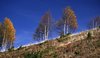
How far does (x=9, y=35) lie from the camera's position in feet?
205

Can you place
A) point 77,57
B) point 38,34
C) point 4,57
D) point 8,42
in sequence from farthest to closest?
point 38,34 < point 8,42 < point 4,57 < point 77,57

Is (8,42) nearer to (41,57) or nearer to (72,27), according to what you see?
(72,27)

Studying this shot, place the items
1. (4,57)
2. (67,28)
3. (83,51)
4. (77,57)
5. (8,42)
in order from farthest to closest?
1. (8,42)
2. (67,28)
3. (4,57)
4. (83,51)
5. (77,57)

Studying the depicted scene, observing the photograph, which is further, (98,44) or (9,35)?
(9,35)

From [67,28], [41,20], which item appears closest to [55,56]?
[67,28]

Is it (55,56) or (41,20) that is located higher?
(41,20)

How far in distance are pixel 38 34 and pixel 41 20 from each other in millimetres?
7651

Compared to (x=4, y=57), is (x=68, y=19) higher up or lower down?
higher up

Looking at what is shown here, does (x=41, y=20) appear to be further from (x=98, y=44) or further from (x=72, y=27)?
(x=98, y=44)

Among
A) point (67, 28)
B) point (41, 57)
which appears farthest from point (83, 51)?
point (67, 28)

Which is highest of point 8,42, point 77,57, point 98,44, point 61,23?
point 61,23

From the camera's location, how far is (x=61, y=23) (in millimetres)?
62688

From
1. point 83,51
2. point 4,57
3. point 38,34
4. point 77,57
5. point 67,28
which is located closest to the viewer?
point 77,57

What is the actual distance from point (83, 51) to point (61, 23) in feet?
135
